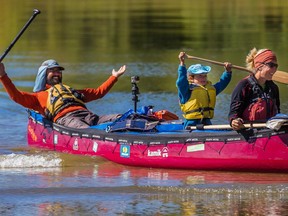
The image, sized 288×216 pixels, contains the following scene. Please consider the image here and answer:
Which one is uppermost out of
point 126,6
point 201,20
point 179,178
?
point 126,6

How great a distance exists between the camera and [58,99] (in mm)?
13484

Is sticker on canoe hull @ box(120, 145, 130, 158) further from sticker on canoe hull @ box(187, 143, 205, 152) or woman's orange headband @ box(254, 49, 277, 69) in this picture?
woman's orange headband @ box(254, 49, 277, 69)

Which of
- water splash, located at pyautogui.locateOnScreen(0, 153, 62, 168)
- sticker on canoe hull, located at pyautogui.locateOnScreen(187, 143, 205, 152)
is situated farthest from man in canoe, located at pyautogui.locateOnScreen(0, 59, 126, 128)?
sticker on canoe hull, located at pyautogui.locateOnScreen(187, 143, 205, 152)

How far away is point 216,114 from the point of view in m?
16.6

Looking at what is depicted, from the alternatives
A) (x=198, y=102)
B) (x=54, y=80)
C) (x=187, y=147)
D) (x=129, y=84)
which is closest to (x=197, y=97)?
(x=198, y=102)

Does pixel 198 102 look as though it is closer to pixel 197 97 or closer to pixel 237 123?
pixel 197 97

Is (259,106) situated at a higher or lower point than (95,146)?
higher

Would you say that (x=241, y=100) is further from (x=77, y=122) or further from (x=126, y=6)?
(x=126, y=6)

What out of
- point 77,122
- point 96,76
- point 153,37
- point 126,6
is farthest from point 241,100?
point 126,6

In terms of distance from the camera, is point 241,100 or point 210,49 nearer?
point 241,100

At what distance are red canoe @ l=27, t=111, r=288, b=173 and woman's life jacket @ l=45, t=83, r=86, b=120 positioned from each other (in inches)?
9.8

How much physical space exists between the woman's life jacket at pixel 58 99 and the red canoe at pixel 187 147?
25 cm

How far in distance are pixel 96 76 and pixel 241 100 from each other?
11447 mm

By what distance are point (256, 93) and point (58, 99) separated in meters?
3.18
